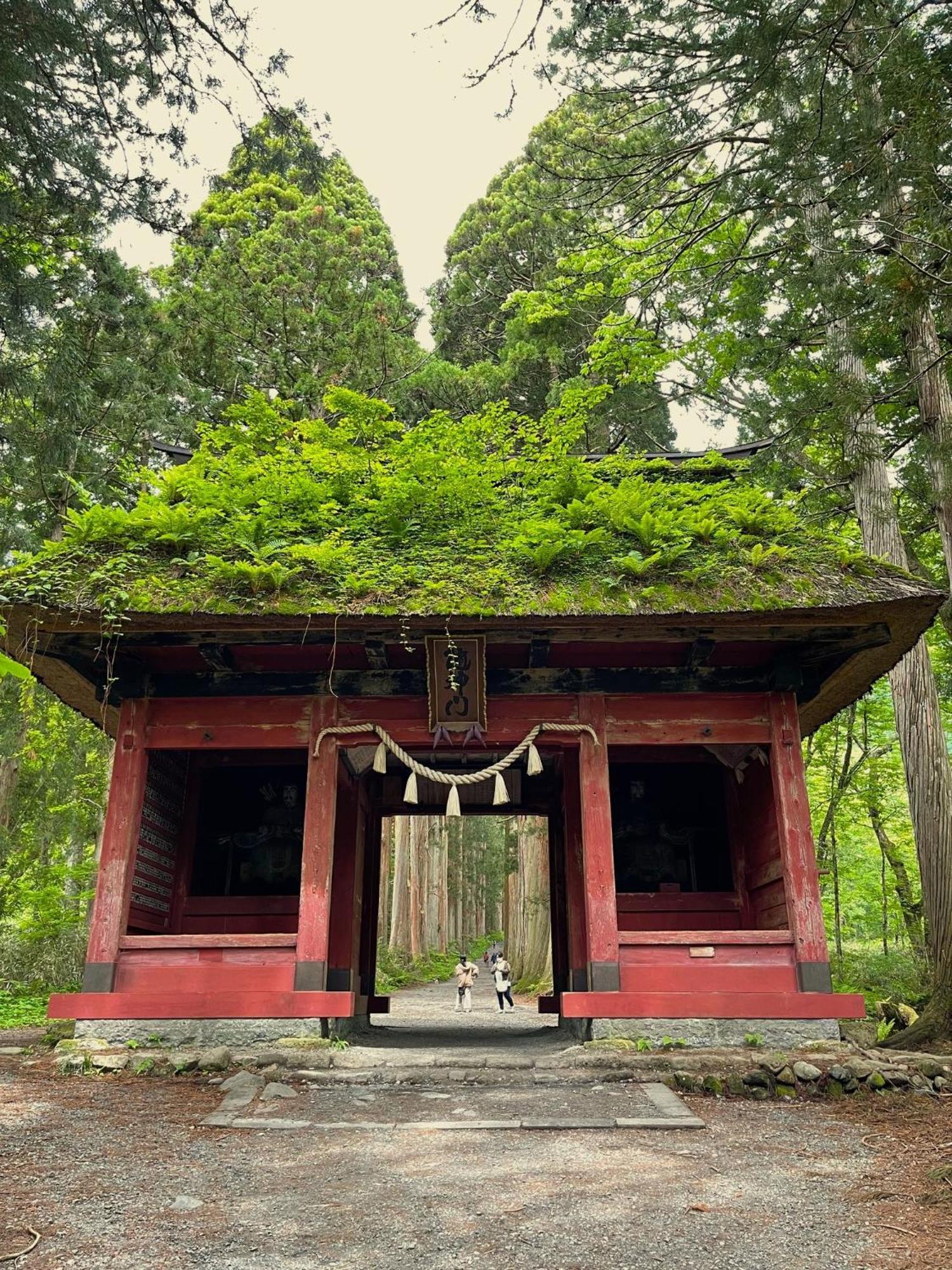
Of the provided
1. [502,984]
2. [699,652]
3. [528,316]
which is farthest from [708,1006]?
[528,316]

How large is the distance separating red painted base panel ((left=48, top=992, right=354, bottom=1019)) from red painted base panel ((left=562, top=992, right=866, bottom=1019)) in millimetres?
2136

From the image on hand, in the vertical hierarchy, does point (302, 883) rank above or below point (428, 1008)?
above

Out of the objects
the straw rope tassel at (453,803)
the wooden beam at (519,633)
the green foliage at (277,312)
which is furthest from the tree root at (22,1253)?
the green foliage at (277,312)

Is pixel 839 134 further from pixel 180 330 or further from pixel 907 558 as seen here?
pixel 180 330

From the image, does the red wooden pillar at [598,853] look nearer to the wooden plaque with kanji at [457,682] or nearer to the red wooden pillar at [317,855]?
the wooden plaque with kanji at [457,682]

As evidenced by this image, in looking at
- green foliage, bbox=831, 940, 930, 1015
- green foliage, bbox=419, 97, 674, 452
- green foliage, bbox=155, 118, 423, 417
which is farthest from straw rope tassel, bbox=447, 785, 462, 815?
green foliage, bbox=155, 118, 423, 417

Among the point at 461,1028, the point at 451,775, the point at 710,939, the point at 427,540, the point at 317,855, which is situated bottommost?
the point at 461,1028

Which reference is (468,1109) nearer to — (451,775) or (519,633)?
(451,775)

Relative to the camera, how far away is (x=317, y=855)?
7816mm

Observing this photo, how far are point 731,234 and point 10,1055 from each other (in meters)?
13.8

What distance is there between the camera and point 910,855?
2252cm

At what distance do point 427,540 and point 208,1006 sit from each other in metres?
4.80

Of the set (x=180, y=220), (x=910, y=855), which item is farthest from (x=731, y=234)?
(x=910, y=855)

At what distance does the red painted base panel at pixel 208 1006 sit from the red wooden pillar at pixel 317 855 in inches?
6.1
